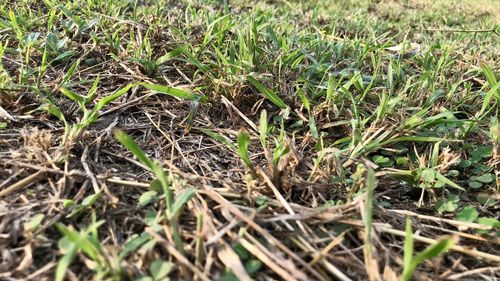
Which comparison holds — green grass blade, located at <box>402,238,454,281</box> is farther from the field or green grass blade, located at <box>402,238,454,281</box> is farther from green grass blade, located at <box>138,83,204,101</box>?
green grass blade, located at <box>138,83,204,101</box>

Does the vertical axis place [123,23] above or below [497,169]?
above

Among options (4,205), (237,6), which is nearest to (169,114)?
(4,205)

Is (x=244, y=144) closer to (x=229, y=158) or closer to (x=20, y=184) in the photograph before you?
(x=229, y=158)

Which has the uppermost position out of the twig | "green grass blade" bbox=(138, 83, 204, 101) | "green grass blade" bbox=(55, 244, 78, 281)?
"green grass blade" bbox=(138, 83, 204, 101)

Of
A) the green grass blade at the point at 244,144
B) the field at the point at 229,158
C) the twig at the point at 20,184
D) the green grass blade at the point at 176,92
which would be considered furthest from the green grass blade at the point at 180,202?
the green grass blade at the point at 176,92

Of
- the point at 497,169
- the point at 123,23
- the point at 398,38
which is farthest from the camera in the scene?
the point at 398,38

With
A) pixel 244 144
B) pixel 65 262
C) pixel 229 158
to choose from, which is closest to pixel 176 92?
pixel 229 158

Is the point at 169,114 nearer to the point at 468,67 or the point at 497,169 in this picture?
the point at 497,169

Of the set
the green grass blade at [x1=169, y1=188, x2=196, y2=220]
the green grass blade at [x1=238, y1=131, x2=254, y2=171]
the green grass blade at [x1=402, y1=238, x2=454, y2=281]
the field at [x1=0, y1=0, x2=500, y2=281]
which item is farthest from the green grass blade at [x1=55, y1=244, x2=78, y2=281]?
the green grass blade at [x1=402, y1=238, x2=454, y2=281]

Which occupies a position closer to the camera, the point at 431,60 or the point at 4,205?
the point at 4,205
